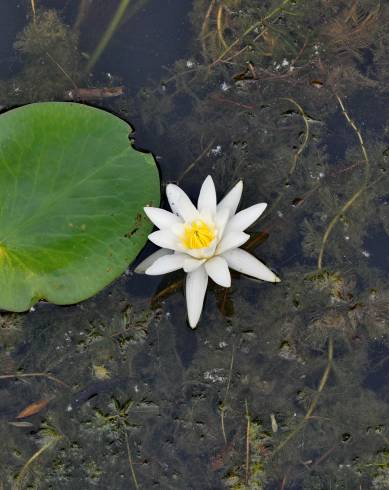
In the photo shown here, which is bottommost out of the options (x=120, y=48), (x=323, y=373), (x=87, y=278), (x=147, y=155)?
(x=323, y=373)

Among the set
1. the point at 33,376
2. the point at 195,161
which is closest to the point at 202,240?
the point at 195,161

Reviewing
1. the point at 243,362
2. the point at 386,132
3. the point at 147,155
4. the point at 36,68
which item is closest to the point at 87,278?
the point at 147,155

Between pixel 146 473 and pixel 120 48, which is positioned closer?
pixel 146 473

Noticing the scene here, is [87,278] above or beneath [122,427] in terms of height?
above

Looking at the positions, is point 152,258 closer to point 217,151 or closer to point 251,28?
point 217,151

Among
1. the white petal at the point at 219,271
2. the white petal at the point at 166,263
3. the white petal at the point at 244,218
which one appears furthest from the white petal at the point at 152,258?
the white petal at the point at 244,218

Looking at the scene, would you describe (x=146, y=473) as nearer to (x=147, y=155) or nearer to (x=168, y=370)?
(x=168, y=370)

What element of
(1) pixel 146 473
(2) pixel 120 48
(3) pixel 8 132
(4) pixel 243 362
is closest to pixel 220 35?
(2) pixel 120 48

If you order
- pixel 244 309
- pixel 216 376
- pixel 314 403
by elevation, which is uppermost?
pixel 244 309
